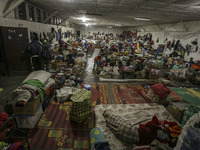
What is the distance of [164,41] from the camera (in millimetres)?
13727

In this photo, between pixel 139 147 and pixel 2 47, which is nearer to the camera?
pixel 139 147

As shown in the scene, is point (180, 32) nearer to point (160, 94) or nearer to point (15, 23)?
point (160, 94)

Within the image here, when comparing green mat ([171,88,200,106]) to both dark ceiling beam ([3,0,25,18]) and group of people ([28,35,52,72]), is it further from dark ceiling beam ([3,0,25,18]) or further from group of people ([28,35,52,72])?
dark ceiling beam ([3,0,25,18])

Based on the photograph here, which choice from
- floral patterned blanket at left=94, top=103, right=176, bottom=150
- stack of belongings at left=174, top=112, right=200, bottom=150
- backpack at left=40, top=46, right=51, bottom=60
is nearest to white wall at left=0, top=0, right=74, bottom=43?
backpack at left=40, top=46, right=51, bottom=60

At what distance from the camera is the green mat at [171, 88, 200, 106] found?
5.18m

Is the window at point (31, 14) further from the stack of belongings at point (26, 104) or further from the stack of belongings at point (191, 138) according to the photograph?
the stack of belongings at point (191, 138)

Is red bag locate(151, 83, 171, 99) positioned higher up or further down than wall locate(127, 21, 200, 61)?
further down

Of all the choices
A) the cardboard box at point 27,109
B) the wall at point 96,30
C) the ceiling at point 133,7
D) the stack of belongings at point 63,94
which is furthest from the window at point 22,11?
the wall at point 96,30

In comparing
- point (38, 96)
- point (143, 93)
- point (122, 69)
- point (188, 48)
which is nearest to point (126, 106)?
point (143, 93)

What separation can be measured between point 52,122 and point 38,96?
83 centimetres

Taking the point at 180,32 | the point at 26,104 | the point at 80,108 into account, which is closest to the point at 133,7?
the point at 80,108

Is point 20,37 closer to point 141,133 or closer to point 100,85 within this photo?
point 100,85

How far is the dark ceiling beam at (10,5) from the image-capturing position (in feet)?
17.5

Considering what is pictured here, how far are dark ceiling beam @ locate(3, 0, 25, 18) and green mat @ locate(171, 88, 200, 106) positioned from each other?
810cm
